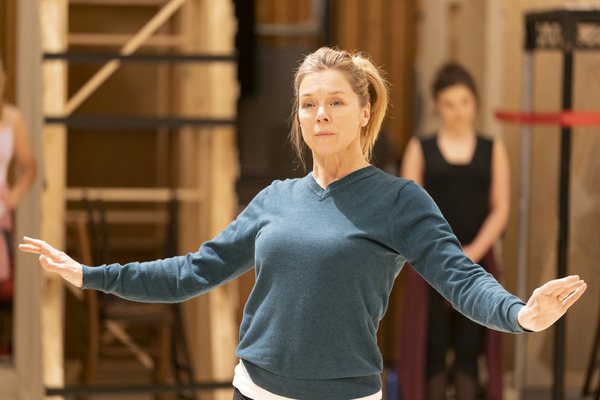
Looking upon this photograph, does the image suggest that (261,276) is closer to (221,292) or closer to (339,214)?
(339,214)

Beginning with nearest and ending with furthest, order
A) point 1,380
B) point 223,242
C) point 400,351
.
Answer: point 223,242 → point 400,351 → point 1,380

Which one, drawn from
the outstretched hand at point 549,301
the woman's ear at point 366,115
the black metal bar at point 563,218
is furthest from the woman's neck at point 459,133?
the outstretched hand at point 549,301

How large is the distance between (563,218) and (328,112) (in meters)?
2.53

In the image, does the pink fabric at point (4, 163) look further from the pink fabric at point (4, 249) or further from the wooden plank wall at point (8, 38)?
the wooden plank wall at point (8, 38)

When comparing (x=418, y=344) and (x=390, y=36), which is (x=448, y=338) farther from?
(x=390, y=36)

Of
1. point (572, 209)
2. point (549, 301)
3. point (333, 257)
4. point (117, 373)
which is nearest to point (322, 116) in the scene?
point (333, 257)

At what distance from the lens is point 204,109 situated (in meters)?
4.88

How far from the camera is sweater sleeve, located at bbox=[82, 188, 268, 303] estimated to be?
2123 mm

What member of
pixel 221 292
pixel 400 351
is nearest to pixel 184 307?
pixel 221 292

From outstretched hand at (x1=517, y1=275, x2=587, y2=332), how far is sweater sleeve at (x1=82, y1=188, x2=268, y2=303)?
2.11 feet

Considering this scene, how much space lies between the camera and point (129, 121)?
14.5 ft

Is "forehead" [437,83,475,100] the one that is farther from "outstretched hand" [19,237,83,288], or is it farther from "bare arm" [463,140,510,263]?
"outstretched hand" [19,237,83,288]

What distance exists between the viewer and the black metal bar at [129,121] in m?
4.36

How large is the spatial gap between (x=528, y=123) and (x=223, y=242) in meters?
2.95
